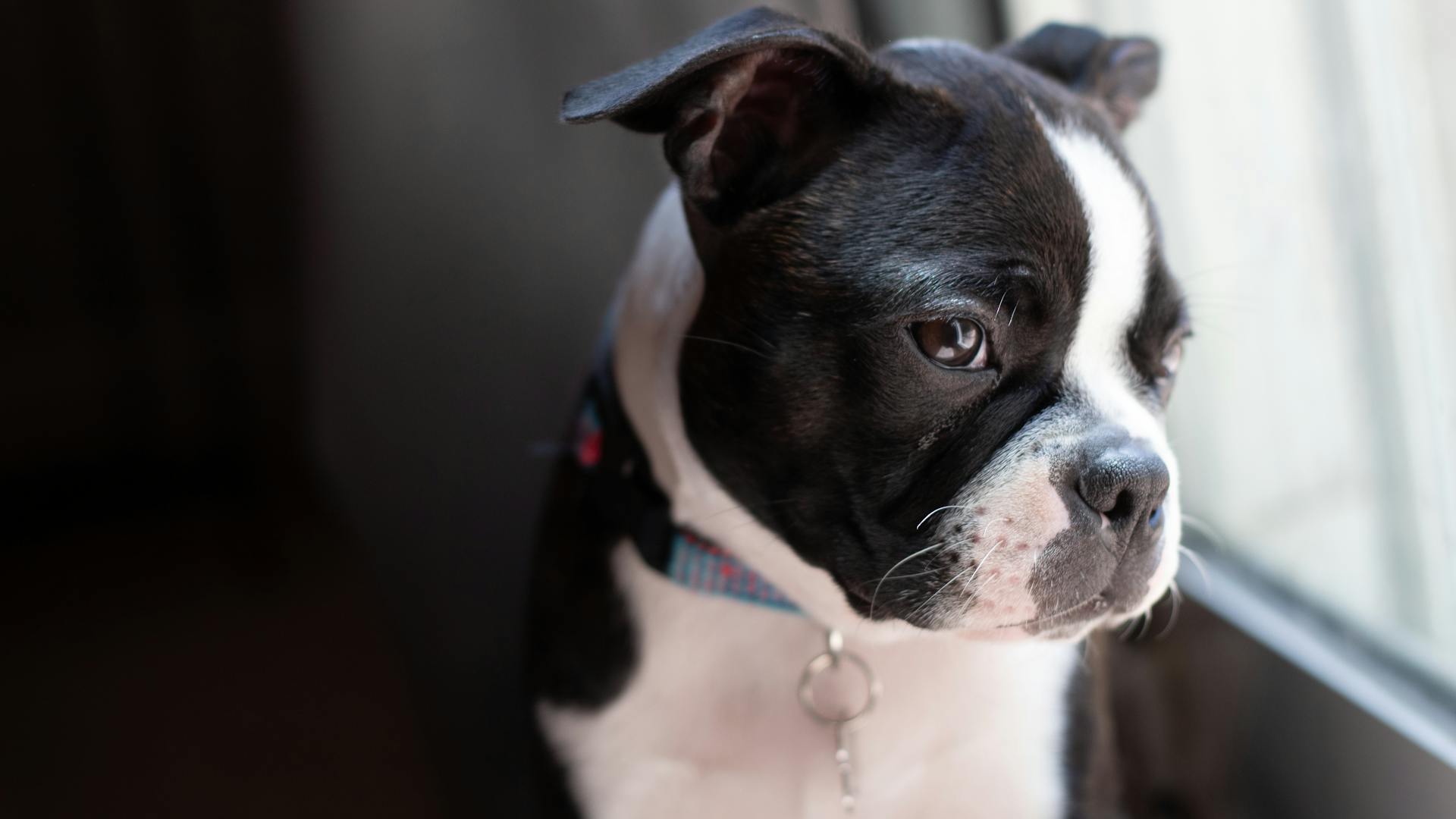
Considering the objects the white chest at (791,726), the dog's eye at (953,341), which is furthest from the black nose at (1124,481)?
the white chest at (791,726)

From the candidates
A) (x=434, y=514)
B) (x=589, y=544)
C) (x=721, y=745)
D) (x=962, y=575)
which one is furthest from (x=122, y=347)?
(x=962, y=575)

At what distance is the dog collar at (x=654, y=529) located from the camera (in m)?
1.23

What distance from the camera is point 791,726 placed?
50.9 inches

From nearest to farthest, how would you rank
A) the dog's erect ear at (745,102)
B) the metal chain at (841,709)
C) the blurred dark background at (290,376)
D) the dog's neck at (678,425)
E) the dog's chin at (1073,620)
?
1. the dog's erect ear at (745,102)
2. the dog's chin at (1073,620)
3. the dog's neck at (678,425)
4. the metal chain at (841,709)
5. the blurred dark background at (290,376)

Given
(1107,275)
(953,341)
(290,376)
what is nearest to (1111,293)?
(1107,275)

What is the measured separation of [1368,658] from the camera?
1.49 meters

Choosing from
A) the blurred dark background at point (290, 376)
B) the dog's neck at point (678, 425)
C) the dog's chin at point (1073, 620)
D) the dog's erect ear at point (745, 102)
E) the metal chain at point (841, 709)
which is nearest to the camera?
the dog's erect ear at point (745, 102)

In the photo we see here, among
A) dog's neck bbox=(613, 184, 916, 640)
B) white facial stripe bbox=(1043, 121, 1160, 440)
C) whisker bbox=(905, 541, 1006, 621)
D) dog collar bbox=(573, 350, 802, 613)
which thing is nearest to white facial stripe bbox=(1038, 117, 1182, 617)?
white facial stripe bbox=(1043, 121, 1160, 440)

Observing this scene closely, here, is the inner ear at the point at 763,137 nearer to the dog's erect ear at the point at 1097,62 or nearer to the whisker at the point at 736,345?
the whisker at the point at 736,345

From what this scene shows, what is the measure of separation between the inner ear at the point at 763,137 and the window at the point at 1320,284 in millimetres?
529

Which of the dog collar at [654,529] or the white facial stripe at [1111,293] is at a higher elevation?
the white facial stripe at [1111,293]

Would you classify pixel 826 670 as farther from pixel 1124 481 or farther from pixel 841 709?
pixel 1124 481

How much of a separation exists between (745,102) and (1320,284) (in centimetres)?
82

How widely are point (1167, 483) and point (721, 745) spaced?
1.70 ft
